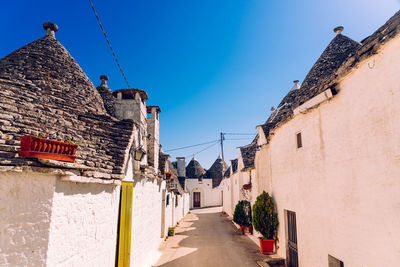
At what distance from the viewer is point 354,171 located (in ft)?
15.0

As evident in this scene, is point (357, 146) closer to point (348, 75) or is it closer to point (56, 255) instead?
point (348, 75)

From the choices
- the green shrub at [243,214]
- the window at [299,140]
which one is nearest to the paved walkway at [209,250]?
the green shrub at [243,214]

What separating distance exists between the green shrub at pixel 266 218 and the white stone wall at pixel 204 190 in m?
25.8

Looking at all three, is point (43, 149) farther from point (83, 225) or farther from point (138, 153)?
point (138, 153)

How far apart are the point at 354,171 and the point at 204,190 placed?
1257 inches

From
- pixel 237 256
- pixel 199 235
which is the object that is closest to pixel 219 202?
pixel 199 235

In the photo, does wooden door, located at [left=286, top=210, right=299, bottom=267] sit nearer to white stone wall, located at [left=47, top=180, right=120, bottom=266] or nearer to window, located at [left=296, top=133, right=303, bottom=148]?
window, located at [left=296, top=133, right=303, bottom=148]

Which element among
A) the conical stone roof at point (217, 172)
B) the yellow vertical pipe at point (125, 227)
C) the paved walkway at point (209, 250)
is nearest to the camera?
the yellow vertical pipe at point (125, 227)

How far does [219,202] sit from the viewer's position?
1464 inches

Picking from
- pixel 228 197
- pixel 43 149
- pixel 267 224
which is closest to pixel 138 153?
pixel 43 149

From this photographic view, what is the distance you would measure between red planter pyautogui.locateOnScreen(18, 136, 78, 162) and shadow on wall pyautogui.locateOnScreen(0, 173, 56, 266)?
30 cm

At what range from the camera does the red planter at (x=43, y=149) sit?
130 inches

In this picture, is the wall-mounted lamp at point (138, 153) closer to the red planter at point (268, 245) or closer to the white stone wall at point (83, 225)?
the white stone wall at point (83, 225)

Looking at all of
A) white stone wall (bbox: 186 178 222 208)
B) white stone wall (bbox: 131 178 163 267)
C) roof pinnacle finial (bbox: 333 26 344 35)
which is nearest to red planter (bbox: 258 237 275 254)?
white stone wall (bbox: 131 178 163 267)
